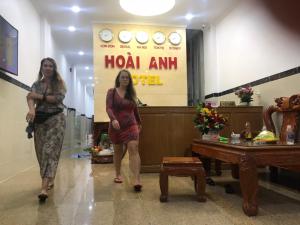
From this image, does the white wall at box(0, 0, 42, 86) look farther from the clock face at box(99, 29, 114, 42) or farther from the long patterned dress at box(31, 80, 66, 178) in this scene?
the long patterned dress at box(31, 80, 66, 178)

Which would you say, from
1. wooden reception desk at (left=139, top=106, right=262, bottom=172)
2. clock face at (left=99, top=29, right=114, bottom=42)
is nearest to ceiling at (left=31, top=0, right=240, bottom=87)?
clock face at (left=99, top=29, right=114, bottom=42)

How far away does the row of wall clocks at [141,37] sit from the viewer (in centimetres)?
627

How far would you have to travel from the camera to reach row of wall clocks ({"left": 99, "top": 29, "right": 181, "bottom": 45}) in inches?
247

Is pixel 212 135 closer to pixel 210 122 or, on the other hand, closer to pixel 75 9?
pixel 210 122

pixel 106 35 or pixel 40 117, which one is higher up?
pixel 106 35

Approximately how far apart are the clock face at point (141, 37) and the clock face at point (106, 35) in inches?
21.0

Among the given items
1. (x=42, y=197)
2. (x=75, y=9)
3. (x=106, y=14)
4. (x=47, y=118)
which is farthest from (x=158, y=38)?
(x=42, y=197)

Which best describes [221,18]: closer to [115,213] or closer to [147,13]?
[147,13]

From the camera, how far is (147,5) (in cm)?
482

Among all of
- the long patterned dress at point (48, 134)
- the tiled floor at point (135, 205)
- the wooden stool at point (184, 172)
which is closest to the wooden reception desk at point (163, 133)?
the tiled floor at point (135, 205)

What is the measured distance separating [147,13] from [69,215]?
12.2 feet

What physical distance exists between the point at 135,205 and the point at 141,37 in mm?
4520

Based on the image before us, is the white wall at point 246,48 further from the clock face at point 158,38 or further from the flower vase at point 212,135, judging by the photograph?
the flower vase at point 212,135

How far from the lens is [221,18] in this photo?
20.0ft
